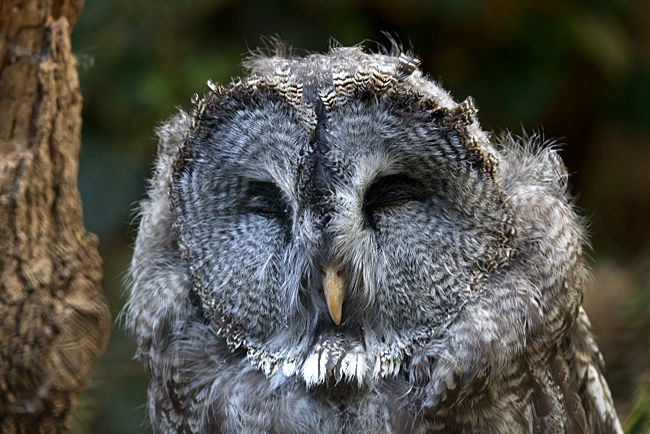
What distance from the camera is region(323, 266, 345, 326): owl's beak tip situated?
4.33 ft

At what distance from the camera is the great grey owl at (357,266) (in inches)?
51.2

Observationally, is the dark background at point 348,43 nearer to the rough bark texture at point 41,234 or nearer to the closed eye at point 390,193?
the rough bark texture at point 41,234

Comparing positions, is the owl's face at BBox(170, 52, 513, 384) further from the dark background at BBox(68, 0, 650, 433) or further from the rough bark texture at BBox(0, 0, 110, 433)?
the dark background at BBox(68, 0, 650, 433)

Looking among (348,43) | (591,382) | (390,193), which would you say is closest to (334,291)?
(390,193)

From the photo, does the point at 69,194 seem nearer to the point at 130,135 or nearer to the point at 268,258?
the point at 268,258

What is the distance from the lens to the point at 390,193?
1.33 metres

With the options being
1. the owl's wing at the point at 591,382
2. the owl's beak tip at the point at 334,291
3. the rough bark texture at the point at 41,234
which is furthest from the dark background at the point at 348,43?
the owl's beak tip at the point at 334,291

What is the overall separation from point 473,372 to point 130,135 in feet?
5.86

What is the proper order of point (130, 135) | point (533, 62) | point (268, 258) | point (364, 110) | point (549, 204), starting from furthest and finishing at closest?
point (533, 62) < point (130, 135) < point (549, 204) < point (268, 258) < point (364, 110)

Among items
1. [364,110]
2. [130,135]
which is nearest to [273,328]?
[364,110]

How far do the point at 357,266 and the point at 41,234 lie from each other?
1.97ft

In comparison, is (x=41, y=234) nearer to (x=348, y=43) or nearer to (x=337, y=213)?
(x=337, y=213)

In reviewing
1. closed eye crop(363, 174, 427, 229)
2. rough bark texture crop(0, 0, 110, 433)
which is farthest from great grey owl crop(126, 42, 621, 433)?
rough bark texture crop(0, 0, 110, 433)

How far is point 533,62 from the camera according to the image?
10.5 feet
